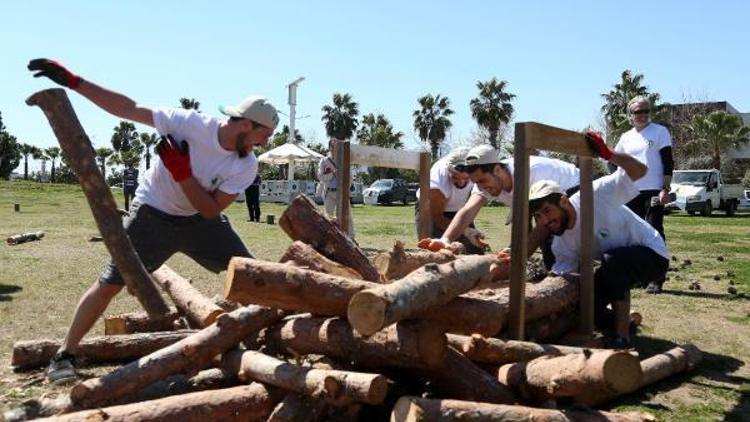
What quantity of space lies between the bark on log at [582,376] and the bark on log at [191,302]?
2.12 m

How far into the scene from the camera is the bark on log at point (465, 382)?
339 centimetres

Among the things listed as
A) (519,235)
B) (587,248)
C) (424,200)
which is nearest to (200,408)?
(519,235)

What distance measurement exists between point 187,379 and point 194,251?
3.44 ft

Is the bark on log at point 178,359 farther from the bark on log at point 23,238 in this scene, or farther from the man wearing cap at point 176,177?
the bark on log at point 23,238

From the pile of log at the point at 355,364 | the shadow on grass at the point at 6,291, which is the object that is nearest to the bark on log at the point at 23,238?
the shadow on grass at the point at 6,291

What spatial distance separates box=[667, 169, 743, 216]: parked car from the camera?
2878cm

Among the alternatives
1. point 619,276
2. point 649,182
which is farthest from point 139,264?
point 649,182

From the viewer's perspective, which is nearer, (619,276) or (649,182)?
(619,276)

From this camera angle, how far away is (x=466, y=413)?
3.02 m

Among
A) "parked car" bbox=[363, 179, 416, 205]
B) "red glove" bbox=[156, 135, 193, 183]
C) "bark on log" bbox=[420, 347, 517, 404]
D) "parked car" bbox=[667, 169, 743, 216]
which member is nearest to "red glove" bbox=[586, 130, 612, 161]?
"bark on log" bbox=[420, 347, 517, 404]

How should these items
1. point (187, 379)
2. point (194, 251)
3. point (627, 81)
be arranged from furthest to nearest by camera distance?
point (627, 81)
point (194, 251)
point (187, 379)

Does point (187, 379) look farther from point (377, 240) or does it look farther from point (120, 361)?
point (377, 240)

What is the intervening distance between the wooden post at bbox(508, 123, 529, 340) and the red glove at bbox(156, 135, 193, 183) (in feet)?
6.23

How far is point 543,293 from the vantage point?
4672 millimetres
